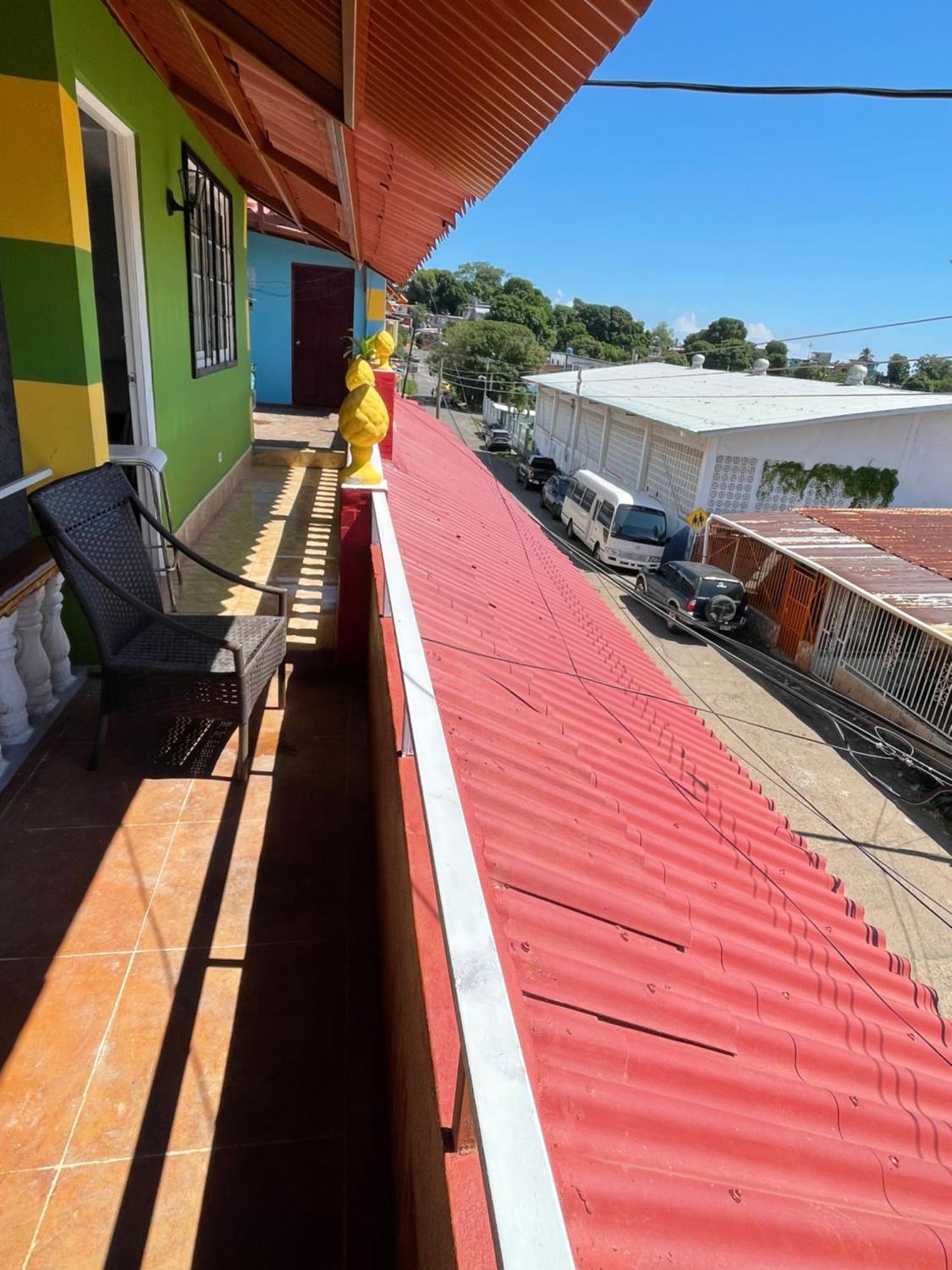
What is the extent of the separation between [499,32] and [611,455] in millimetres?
25061

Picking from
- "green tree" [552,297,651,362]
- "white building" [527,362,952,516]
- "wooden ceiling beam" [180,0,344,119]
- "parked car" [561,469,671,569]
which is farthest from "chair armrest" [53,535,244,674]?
"green tree" [552,297,651,362]

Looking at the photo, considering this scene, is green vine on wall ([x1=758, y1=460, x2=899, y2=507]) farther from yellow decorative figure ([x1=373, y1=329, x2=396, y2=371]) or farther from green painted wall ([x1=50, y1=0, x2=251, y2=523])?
green painted wall ([x1=50, y1=0, x2=251, y2=523])

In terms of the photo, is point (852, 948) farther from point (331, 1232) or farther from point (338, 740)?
point (338, 740)

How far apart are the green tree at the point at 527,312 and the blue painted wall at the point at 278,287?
6164 centimetres

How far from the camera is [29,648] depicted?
3.27 meters

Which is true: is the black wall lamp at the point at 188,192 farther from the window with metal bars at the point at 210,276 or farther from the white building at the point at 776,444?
the white building at the point at 776,444

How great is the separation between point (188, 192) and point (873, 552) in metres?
13.2

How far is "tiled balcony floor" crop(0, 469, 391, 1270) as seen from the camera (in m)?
1.67

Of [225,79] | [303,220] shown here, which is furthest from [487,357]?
[225,79]

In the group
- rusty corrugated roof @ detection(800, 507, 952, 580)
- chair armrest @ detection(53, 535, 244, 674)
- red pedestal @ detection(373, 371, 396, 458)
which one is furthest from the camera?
rusty corrugated roof @ detection(800, 507, 952, 580)

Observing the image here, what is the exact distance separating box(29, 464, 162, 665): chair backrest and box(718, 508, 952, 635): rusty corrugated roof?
11146 mm

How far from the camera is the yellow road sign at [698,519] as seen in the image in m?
18.1

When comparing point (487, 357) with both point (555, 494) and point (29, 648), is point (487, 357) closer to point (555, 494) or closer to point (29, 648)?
point (555, 494)

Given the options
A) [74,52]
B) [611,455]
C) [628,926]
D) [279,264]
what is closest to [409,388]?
[611,455]
